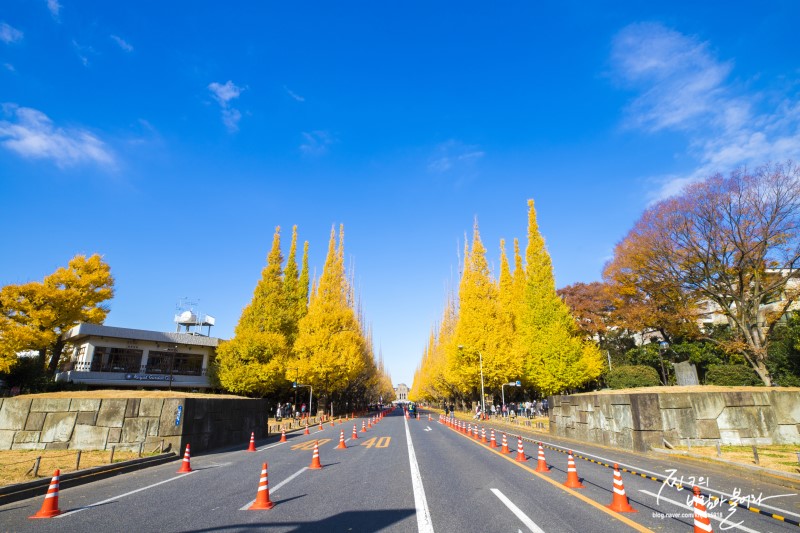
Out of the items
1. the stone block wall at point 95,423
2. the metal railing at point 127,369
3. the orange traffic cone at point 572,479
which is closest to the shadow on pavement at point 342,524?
the orange traffic cone at point 572,479

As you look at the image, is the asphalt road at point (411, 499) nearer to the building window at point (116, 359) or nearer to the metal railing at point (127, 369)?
the metal railing at point (127, 369)

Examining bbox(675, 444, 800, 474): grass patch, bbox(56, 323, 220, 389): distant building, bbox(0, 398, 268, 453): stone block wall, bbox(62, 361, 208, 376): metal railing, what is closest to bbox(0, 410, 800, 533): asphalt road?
bbox(675, 444, 800, 474): grass patch

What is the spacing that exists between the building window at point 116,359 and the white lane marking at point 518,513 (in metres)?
41.0

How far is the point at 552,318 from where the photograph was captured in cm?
3712

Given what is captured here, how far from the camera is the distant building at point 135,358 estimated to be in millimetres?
35656

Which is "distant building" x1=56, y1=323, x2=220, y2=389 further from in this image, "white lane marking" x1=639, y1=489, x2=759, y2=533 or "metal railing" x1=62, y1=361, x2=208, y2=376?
"white lane marking" x1=639, y1=489, x2=759, y2=533

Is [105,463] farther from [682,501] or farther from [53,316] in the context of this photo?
[53,316]

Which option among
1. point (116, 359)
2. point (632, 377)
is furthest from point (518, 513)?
point (116, 359)

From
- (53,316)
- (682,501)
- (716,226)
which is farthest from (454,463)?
(53,316)

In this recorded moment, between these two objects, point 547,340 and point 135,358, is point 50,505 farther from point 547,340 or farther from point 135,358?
point 135,358

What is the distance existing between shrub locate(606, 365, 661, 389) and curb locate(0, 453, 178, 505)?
32191 millimetres

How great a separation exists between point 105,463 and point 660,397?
1830 cm

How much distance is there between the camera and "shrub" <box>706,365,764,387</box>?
87.3 feet

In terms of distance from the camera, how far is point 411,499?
7.51 metres
